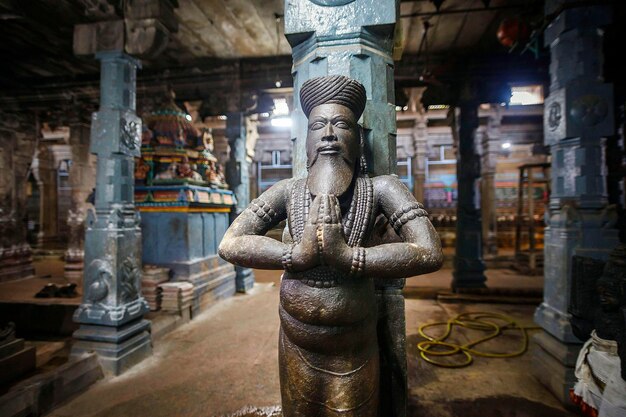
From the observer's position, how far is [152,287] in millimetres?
5086

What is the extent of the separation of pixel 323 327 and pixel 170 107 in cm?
571

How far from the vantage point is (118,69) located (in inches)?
148

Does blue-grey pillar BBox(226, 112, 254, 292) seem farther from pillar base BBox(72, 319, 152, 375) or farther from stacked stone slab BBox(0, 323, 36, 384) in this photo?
stacked stone slab BBox(0, 323, 36, 384)

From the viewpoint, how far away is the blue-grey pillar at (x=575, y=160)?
2977 mm

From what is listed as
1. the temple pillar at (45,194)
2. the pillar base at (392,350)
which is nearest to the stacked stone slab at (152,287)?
the pillar base at (392,350)

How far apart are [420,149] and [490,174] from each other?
8.79ft

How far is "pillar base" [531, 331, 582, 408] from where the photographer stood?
2891 millimetres

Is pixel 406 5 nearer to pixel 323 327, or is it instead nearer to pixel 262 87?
pixel 262 87

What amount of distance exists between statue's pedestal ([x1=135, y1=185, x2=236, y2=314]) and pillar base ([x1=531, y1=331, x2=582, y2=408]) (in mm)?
4840

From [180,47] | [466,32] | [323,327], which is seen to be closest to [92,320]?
[323,327]

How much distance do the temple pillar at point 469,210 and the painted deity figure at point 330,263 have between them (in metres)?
5.76

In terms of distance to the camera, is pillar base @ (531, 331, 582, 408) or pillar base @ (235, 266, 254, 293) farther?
pillar base @ (235, 266, 254, 293)

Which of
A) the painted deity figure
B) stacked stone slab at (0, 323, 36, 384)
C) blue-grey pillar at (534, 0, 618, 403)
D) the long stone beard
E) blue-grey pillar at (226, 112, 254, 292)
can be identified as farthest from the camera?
blue-grey pillar at (226, 112, 254, 292)

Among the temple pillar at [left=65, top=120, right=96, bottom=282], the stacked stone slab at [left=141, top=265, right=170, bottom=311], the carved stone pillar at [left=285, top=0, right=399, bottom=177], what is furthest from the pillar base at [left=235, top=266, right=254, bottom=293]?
the carved stone pillar at [left=285, top=0, right=399, bottom=177]
